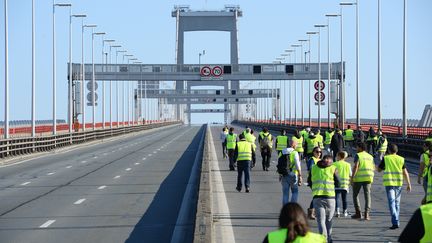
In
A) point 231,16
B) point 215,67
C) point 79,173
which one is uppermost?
point 231,16

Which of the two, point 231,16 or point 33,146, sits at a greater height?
point 231,16

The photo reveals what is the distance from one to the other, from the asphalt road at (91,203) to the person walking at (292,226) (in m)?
8.75

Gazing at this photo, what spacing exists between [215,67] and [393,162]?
3118 inches

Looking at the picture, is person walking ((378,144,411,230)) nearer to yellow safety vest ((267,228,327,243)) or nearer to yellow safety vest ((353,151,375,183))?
yellow safety vest ((353,151,375,183))

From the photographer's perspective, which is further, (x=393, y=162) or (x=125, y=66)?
(x=125, y=66)

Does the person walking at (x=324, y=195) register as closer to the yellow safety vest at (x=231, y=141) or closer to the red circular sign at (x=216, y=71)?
the yellow safety vest at (x=231, y=141)

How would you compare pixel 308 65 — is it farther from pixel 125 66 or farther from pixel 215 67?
pixel 125 66

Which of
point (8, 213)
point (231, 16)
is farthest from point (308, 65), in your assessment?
point (8, 213)

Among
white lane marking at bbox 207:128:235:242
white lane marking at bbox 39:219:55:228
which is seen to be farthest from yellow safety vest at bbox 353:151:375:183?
white lane marking at bbox 39:219:55:228

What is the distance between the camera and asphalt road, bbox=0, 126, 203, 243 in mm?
16188

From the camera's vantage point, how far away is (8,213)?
2000cm

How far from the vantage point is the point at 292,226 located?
6426 mm

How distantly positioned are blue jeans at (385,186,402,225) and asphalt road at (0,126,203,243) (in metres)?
3.50

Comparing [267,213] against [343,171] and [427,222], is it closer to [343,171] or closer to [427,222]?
[343,171]
